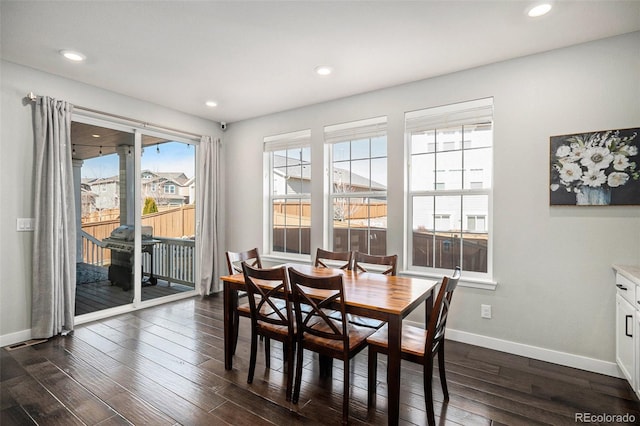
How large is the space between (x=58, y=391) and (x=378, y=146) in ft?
12.1

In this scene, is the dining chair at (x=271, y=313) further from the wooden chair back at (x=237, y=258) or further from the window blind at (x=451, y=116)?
the window blind at (x=451, y=116)

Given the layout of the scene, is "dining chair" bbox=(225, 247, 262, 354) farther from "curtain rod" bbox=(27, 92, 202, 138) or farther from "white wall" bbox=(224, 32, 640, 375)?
"curtain rod" bbox=(27, 92, 202, 138)

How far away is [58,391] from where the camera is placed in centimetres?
230

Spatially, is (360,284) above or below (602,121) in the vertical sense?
below

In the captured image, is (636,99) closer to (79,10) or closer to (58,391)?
(79,10)

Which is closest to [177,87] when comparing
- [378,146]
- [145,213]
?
[145,213]

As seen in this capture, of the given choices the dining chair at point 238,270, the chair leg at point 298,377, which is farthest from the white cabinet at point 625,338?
the dining chair at point 238,270

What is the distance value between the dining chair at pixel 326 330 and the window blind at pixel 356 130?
2.27 m

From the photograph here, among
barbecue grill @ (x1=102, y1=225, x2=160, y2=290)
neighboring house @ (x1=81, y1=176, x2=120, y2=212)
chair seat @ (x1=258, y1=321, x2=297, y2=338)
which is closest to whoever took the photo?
chair seat @ (x1=258, y1=321, x2=297, y2=338)

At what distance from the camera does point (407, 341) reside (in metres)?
2.11

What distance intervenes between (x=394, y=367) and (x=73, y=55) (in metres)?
3.77

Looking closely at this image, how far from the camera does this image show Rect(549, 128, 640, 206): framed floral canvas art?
2.49m

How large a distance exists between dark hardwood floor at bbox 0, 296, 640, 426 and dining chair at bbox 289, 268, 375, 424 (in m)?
0.34

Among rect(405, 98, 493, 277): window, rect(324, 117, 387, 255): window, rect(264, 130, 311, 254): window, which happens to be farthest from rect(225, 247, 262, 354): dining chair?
rect(405, 98, 493, 277): window
